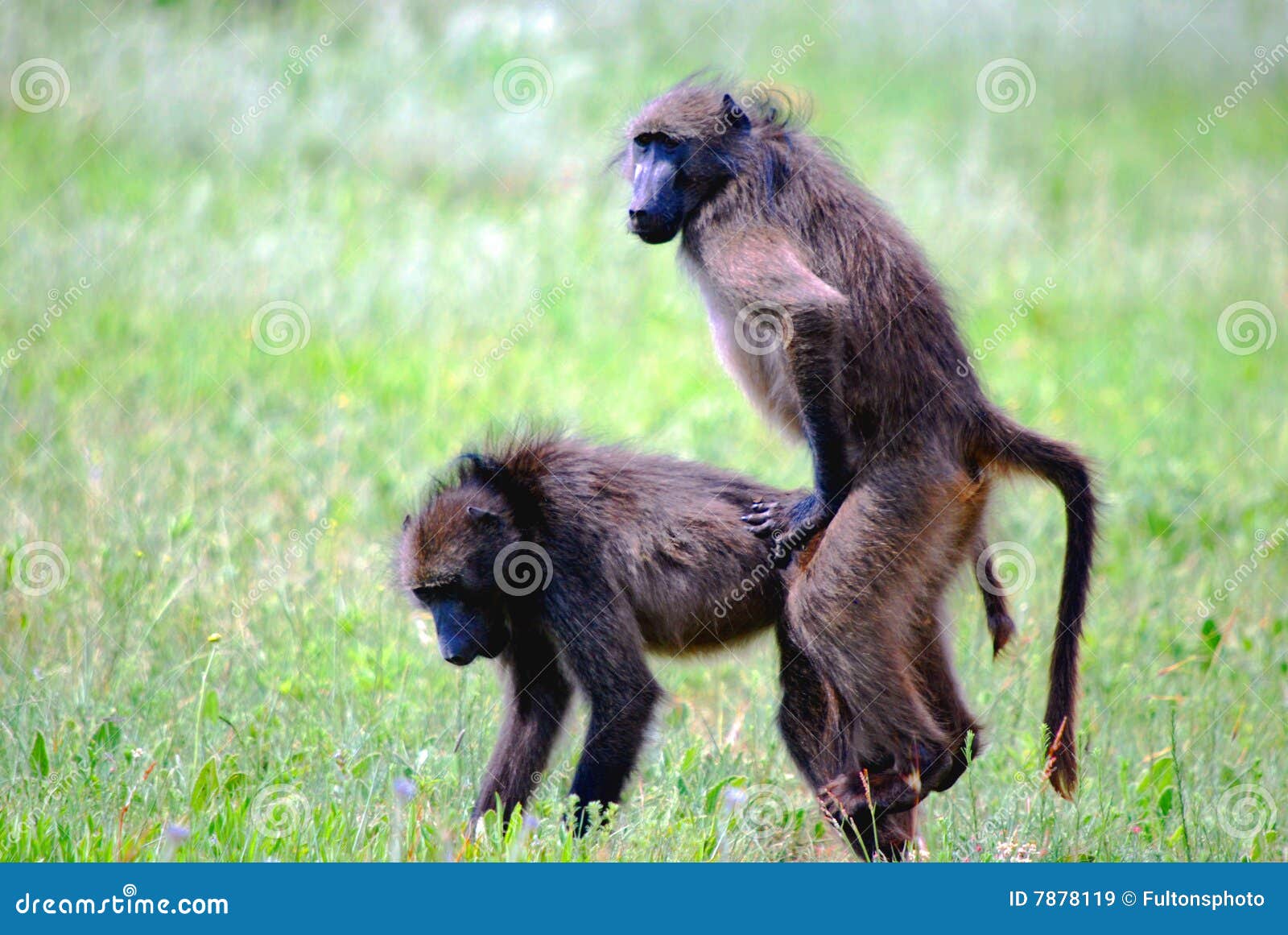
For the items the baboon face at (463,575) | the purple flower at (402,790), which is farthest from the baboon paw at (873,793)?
the purple flower at (402,790)

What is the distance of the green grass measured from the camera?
17.8 ft

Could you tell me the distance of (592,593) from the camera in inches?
210

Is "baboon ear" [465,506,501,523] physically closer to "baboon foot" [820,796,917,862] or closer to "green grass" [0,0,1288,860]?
"green grass" [0,0,1288,860]

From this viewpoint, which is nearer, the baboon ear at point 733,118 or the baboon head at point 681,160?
the baboon head at point 681,160

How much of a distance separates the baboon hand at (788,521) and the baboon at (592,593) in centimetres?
6

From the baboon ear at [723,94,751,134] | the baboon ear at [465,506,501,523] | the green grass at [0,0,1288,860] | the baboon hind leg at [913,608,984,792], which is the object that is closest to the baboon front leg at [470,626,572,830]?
the green grass at [0,0,1288,860]

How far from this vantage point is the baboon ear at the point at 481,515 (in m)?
5.38

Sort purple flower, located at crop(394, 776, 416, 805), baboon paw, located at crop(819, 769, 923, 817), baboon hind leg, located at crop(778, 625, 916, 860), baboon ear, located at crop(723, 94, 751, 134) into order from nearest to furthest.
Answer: purple flower, located at crop(394, 776, 416, 805)
baboon paw, located at crop(819, 769, 923, 817)
baboon hind leg, located at crop(778, 625, 916, 860)
baboon ear, located at crop(723, 94, 751, 134)

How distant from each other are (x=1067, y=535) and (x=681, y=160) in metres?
1.92

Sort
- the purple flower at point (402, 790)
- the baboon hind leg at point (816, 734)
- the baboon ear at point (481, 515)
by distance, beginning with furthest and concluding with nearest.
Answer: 1. the baboon ear at point (481, 515)
2. the baboon hind leg at point (816, 734)
3. the purple flower at point (402, 790)

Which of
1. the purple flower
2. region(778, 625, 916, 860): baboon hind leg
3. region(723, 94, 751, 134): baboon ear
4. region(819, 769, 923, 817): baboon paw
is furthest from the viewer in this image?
region(723, 94, 751, 134): baboon ear

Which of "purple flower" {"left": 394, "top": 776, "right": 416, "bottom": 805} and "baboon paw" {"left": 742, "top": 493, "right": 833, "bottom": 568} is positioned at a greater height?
"baboon paw" {"left": 742, "top": 493, "right": 833, "bottom": 568}

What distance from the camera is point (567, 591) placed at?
209 inches

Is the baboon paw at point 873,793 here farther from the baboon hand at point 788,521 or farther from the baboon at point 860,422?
the baboon hand at point 788,521
